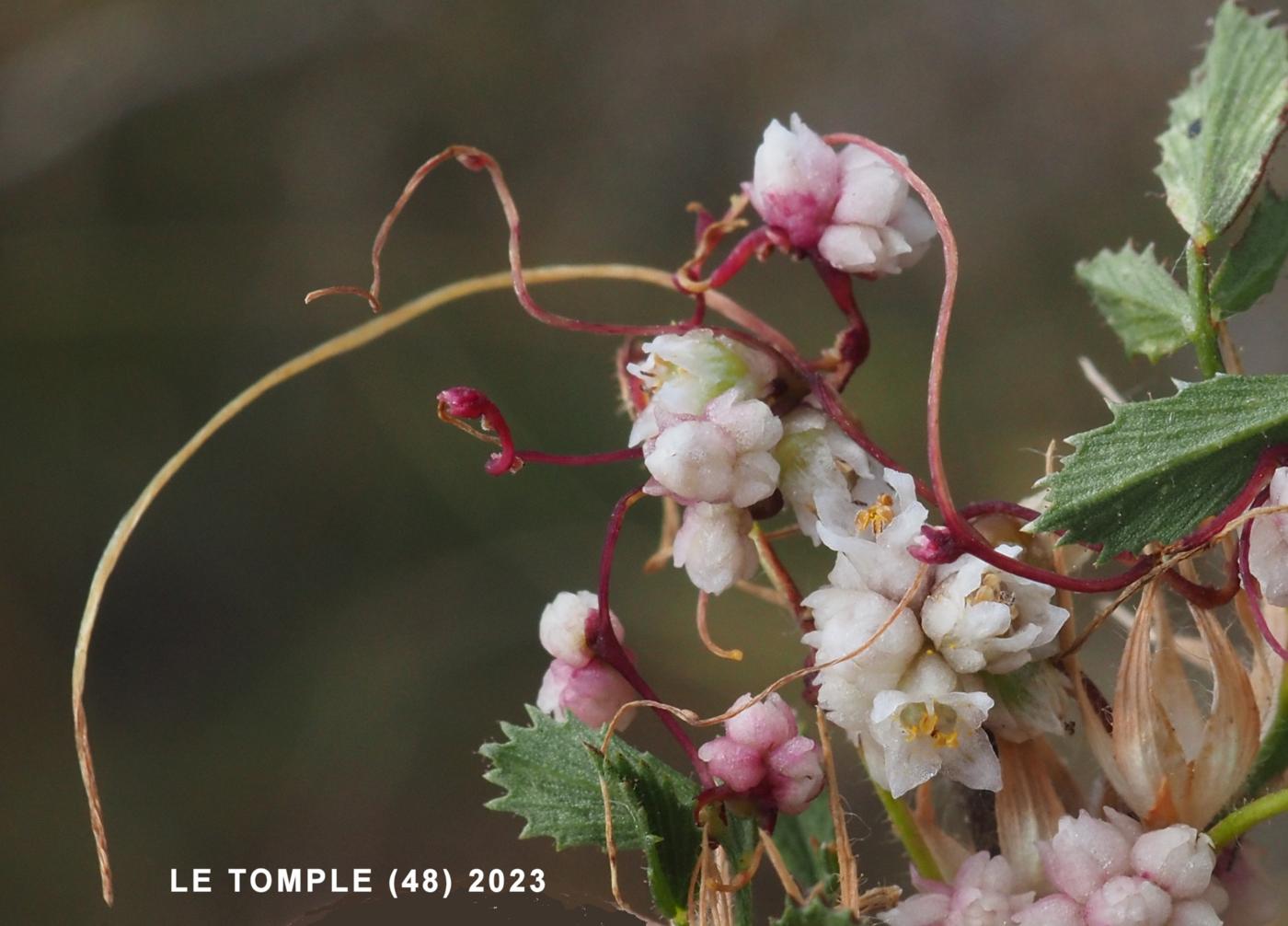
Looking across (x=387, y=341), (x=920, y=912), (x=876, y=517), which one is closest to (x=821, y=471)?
(x=876, y=517)

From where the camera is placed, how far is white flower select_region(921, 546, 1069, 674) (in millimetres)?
321

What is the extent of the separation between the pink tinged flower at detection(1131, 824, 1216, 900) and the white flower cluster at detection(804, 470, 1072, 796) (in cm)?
4

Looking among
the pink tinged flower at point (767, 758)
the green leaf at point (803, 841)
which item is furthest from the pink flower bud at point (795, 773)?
the green leaf at point (803, 841)

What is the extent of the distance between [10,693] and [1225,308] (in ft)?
6.60

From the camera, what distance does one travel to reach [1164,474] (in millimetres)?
328

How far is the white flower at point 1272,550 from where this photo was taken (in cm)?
32

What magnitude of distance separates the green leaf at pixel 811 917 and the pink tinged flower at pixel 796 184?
189 mm

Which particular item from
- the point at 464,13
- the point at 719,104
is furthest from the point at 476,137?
the point at 719,104

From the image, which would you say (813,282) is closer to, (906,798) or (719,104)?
(719,104)

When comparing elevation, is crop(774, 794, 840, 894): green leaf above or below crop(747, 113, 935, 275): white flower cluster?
below

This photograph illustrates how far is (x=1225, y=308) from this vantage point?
401 millimetres

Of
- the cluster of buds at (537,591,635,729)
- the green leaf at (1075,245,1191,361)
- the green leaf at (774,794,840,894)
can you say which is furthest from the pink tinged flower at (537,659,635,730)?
the green leaf at (1075,245,1191,361)

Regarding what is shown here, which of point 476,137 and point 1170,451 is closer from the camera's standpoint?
point 1170,451

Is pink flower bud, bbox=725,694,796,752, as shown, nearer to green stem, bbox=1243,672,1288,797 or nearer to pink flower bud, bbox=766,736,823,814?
pink flower bud, bbox=766,736,823,814
